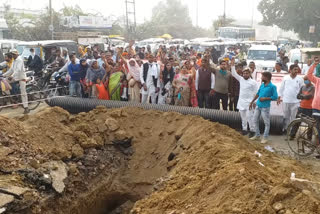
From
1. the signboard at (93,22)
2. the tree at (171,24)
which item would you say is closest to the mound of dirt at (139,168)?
the signboard at (93,22)

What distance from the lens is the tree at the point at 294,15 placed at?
125 ft

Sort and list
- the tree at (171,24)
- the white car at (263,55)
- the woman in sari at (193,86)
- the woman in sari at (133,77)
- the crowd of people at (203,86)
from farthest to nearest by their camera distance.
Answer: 1. the tree at (171,24)
2. the white car at (263,55)
3. the woman in sari at (133,77)
4. the woman in sari at (193,86)
5. the crowd of people at (203,86)

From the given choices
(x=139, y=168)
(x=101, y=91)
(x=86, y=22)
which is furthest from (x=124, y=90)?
(x=86, y=22)

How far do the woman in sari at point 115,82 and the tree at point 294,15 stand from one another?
33690mm

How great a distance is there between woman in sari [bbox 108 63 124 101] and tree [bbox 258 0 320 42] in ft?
111

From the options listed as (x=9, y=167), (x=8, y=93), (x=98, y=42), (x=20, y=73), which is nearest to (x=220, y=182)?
(x=9, y=167)

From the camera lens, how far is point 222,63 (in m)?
8.98

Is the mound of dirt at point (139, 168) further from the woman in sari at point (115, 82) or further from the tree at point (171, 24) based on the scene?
the tree at point (171, 24)

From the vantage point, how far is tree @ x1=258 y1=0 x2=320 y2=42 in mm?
38094

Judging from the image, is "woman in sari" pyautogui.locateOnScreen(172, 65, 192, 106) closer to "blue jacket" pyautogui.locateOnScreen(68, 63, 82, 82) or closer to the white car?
"blue jacket" pyautogui.locateOnScreen(68, 63, 82, 82)

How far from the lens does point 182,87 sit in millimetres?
9438

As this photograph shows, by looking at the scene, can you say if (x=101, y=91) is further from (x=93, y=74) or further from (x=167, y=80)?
(x=167, y=80)

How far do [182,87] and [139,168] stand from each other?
3299mm

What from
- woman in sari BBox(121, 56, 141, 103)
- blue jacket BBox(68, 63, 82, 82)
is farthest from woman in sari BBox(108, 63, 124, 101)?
blue jacket BBox(68, 63, 82, 82)
